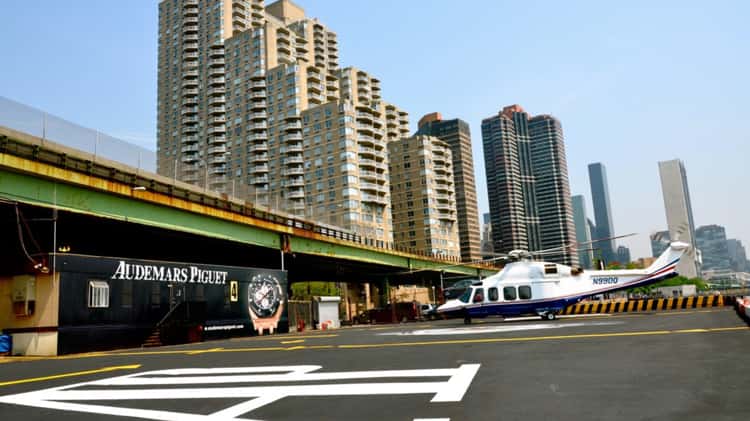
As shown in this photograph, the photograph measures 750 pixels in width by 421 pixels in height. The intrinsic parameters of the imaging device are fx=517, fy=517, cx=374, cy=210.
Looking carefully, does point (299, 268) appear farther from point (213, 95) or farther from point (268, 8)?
point (268, 8)

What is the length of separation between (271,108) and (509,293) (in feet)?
370

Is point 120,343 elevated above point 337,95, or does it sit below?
below

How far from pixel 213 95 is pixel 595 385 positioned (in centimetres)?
14713

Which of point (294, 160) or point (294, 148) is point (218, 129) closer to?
point (294, 148)

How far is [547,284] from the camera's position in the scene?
30.4 meters

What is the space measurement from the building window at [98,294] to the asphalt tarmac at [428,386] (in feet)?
38.5

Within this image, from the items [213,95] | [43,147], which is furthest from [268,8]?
[43,147]

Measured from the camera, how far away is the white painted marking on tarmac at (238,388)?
7848 mm

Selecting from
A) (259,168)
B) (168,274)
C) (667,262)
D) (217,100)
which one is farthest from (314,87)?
(667,262)

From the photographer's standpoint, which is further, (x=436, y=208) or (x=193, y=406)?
(x=436, y=208)

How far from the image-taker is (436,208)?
146500 millimetres

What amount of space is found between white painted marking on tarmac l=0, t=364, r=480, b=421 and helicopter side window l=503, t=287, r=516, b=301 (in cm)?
2105

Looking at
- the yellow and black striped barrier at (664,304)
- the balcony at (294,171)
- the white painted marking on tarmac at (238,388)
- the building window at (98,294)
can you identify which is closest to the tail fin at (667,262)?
the yellow and black striped barrier at (664,304)

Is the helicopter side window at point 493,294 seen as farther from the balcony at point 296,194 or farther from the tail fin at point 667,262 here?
the balcony at point 296,194
